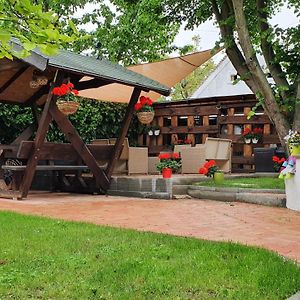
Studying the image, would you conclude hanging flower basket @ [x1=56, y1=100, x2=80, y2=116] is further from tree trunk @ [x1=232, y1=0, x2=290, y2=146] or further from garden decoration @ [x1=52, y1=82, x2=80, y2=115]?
tree trunk @ [x1=232, y1=0, x2=290, y2=146]

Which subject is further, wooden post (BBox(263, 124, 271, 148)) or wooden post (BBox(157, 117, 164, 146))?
→ wooden post (BBox(157, 117, 164, 146))

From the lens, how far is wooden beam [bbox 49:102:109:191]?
711cm

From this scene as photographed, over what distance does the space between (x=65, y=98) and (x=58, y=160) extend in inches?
68.5

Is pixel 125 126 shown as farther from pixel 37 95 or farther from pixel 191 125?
pixel 191 125

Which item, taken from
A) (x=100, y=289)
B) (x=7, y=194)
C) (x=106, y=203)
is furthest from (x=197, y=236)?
(x=7, y=194)

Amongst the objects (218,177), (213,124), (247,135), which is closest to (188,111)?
(213,124)

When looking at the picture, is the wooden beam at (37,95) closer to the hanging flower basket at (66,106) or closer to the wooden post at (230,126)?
the hanging flower basket at (66,106)

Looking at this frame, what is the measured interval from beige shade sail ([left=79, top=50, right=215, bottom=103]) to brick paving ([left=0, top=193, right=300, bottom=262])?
357cm

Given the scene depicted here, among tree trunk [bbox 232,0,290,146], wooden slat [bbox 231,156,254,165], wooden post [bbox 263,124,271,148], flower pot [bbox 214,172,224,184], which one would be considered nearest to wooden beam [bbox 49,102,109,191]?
flower pot [bbox 214,172,224,184]

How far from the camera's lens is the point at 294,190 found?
19.4ft

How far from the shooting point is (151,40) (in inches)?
609

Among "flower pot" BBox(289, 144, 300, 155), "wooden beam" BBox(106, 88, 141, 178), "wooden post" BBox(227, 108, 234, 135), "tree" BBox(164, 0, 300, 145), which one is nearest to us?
"flower pot" BBox(289, 144, 300, 155)

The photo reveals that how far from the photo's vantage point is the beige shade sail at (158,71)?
32.1 feet

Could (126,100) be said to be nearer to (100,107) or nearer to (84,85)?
(100,107)
